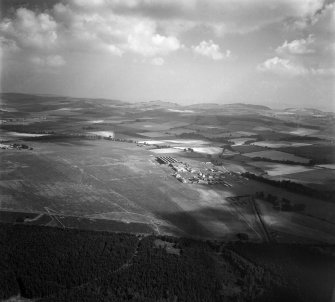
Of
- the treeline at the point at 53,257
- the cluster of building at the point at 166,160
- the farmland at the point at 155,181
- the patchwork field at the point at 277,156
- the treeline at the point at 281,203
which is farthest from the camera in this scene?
the patchwork field at the point at 277,156

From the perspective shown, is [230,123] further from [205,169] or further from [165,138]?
[205,169]

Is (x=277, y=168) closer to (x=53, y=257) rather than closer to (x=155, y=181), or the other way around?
(x=155, y=181)

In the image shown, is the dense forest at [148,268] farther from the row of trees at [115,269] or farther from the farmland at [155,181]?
the farmland at [155,181]

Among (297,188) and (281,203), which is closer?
(281,203)

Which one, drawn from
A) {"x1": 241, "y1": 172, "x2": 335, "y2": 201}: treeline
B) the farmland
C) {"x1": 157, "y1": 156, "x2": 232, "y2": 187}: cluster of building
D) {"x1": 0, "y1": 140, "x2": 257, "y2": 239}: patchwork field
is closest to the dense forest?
the farmland

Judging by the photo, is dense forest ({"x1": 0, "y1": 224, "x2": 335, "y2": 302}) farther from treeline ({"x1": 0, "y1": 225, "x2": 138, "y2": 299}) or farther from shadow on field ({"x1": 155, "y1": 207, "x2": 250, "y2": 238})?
shadow on field ({"x1": 155, "y1": 207, "x2": 250, "y2": 238})

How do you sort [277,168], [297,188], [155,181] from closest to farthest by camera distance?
[297,188], [155,181], [277,168]

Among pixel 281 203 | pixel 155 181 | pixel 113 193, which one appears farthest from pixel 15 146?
pixel 281 203

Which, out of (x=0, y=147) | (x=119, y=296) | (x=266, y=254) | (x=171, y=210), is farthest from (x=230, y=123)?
(x=119, y=296)

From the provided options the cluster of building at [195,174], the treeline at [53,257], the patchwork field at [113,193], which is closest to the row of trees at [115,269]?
the treeline at [53,257]
